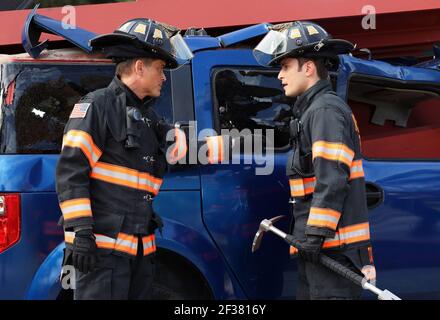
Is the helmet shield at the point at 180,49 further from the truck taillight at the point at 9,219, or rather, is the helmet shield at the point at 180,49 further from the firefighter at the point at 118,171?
the truck taillight at the point at 9,219

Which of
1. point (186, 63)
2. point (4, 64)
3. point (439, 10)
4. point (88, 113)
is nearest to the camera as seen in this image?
point (88, 113)

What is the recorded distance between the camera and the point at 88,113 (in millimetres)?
2795

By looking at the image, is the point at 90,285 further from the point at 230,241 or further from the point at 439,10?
the point at 439,10

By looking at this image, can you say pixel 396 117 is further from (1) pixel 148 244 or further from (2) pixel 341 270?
(1) pixel 148 244

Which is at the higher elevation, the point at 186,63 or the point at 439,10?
the point at 439,10

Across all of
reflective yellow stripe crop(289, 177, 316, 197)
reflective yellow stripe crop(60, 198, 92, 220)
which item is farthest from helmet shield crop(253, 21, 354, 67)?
reflective yellow stripe crop(60, 198, 92, 220)

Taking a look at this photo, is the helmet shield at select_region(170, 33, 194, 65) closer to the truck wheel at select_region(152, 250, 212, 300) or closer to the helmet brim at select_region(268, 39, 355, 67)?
the helmet brim at select_region(268, 39, 355, 67)

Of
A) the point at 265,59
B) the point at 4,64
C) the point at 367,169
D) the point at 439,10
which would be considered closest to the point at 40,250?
the point at 4,64

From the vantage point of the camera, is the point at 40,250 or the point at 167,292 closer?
the point at 40,250

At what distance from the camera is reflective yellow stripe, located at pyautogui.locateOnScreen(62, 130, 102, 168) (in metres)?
2.73

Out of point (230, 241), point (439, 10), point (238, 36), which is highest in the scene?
point (439, 10)

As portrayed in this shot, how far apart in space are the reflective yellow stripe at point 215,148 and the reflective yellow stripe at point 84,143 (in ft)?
2.37

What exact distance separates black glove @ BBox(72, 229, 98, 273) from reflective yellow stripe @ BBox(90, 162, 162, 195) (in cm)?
25
